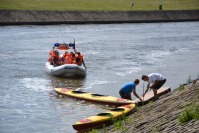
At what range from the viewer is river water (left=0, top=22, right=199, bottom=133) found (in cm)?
2336

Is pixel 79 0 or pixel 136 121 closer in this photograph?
pixel 136 121

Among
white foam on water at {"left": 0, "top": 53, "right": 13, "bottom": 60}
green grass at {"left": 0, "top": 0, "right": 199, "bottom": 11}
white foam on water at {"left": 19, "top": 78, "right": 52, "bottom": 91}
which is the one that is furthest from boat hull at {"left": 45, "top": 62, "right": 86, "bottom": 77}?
green grass at {"left": 0, "top": 0, "right": 199, "bottom": 11}

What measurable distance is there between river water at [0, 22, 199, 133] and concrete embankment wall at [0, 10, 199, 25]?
2.48m

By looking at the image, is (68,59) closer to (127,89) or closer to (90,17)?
(127,89)

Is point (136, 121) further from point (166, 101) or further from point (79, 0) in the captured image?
point (79, 0)

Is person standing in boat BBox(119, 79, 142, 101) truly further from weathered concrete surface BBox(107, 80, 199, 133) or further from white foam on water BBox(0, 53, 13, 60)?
white foam on water BBox(0, 53, 13, 60)

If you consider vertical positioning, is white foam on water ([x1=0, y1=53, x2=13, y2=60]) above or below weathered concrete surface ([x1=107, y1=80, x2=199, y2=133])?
Answer: above

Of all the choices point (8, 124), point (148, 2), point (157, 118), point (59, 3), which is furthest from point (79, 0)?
point (157, 118)

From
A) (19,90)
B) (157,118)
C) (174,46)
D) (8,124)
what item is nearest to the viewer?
(157,118)

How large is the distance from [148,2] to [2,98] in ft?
228

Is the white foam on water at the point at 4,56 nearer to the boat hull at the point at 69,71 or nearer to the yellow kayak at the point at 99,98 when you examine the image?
the boat hull at the point at 69,71

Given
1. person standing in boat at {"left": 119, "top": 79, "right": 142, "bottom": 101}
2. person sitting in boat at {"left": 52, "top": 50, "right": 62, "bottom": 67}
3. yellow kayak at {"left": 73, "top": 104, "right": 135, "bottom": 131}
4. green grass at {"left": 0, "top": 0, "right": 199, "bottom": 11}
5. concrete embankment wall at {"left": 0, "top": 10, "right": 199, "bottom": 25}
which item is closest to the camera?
yellow kayak at {"left": 73, "top": 104, "right": 135, "bottom": 131}

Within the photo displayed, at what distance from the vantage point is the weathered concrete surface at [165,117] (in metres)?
13.6

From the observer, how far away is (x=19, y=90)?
29422 mm
